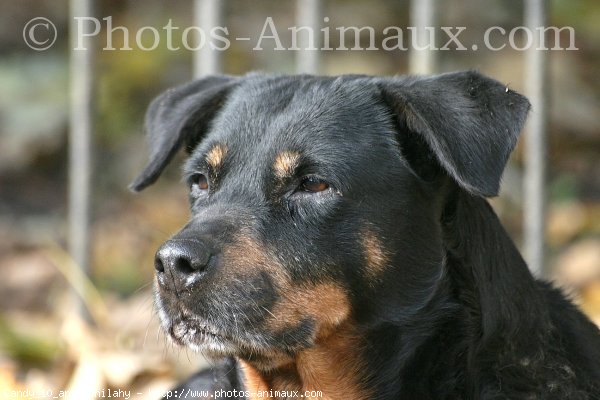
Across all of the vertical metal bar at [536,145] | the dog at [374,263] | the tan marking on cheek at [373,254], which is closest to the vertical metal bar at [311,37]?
the vertical metal bar at [536,145]

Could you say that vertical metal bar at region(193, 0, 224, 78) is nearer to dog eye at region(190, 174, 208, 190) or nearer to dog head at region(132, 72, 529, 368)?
dog eye at region(190, 174, 208, 190)

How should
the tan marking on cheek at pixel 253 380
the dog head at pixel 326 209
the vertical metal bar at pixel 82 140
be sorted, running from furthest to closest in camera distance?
1. the vertical metal bar at pixel 82 140
2. the tan marking on cheek at pixel 253 380
3. the dog head at pixel 326 209

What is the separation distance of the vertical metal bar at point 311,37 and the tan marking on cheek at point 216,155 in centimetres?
184

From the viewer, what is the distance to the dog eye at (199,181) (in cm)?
440

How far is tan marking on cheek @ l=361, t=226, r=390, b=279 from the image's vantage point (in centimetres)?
396

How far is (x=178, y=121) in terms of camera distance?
15.4 feet

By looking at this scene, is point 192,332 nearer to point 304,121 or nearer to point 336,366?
point 336,366

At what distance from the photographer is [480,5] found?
32.8 feet

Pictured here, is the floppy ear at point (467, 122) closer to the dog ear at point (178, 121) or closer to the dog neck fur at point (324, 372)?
the dog neck fur at point (324, 372)

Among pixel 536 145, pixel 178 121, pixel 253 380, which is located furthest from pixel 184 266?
pixel 536 145

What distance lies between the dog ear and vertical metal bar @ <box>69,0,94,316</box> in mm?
1346

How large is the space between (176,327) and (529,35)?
118 inches

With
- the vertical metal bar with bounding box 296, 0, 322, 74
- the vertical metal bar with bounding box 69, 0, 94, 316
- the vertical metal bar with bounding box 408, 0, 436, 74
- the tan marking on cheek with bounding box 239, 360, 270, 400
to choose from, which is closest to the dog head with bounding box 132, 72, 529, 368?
the tan marking on cheek with bounding box 239, 360, 270, 400

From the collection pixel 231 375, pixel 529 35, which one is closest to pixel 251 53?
pixel 529 35
